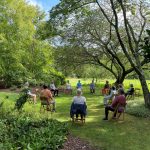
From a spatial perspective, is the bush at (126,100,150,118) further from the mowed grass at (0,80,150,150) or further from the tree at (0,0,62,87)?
the tree at (0,0,62,87)

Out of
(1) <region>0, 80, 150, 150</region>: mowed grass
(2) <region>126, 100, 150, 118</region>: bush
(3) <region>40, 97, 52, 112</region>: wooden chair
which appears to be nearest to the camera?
(1) <region>0, 80, 150, 150</region>: mowed grass

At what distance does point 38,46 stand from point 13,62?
16.7 feet

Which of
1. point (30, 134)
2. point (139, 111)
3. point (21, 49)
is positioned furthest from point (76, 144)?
point (21, 49)

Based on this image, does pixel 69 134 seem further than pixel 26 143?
Yes

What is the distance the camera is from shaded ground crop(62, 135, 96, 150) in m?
11.3

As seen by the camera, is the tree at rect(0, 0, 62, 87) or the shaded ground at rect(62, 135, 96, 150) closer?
the shaded ground at rect(62, 135, 96, 150)

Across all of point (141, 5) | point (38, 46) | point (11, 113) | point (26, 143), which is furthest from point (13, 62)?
point (26, 143)

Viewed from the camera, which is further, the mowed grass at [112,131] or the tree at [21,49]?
the tree at [21,49]

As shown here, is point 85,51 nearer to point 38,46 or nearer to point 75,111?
point 38,46

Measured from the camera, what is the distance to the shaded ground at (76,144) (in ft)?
37.1

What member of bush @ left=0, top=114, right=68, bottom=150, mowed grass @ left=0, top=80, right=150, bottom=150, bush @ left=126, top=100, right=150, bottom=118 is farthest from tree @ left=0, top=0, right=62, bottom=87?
bush @ left=0, top=114, right=68, bottom=150

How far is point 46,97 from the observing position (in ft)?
60.7

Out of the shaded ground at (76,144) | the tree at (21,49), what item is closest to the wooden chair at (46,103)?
the shaded ground at (76,144)

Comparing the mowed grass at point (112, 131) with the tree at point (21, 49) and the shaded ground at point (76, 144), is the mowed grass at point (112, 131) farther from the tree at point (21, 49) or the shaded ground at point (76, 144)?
the tree at point (21, 49)
